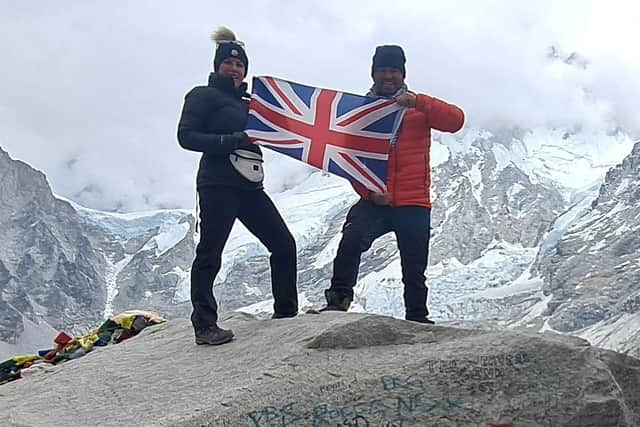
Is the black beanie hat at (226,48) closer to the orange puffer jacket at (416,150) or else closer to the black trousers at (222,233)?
the black trousers at (222,233)

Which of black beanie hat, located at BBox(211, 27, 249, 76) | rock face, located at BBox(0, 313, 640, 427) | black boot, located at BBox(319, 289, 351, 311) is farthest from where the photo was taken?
black boot, located at BBox(319, 289, 351, 311)

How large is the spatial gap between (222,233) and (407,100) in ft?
6.75

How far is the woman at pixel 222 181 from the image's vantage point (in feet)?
25.5

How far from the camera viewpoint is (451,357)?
20.6 feet

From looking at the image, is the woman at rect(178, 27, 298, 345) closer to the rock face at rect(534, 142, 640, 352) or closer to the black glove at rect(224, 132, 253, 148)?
the black glove at rect(224, 132, 253, 148)

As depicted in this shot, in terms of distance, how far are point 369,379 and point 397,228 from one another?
2368 mm

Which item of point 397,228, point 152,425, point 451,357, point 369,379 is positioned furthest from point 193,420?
point 397,228

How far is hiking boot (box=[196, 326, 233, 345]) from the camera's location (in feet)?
25.2

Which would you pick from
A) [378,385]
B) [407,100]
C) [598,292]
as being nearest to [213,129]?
[407,100]

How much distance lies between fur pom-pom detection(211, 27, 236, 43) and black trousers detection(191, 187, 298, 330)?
1.47 metres

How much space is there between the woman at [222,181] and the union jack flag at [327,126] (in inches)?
11.5

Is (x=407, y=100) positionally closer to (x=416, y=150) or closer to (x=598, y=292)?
(x=416, y=150)

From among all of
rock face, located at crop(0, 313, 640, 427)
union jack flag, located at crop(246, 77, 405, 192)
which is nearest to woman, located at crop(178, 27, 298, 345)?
union jack flag, located at crop(246, 77, 405, 192)

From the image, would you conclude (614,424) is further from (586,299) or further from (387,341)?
(586,299)
